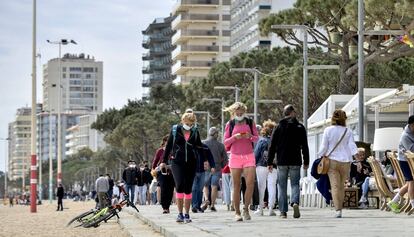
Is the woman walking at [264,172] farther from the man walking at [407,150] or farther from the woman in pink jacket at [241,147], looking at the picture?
the man walking at [407,150]

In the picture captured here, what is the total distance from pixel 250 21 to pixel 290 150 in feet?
378

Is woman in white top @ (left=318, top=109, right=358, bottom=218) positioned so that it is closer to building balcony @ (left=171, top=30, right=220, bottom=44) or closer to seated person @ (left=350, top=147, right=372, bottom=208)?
seated person @ (left=350, top=147, right=372, bottom=208)

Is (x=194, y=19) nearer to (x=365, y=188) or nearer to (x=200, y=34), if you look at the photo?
(x=200, y=34)

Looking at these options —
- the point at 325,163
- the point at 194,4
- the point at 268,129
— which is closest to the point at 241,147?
the point at 325,163

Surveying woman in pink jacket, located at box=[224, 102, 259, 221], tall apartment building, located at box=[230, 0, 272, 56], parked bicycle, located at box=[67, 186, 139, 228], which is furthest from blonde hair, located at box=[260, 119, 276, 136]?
tall apartment building, located at box=[230, 0, 272, 56]

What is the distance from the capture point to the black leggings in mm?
18498

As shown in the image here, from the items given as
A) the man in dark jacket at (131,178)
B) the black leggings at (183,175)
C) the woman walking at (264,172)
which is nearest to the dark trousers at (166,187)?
the woman walking at (264,172)

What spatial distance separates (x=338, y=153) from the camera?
1859 centimetres

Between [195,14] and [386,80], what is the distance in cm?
10200

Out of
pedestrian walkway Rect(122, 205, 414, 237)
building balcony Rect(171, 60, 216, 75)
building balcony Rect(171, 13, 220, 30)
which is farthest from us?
building balcony Rect(171, 13, 220, 30)

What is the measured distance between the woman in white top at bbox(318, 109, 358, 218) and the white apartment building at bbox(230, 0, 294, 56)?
9931 cm

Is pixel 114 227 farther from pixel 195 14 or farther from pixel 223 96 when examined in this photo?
pixel 195 14

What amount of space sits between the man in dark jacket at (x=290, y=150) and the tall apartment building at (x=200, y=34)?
470 feet

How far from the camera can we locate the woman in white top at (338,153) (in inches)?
732
